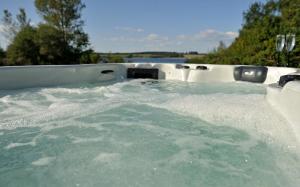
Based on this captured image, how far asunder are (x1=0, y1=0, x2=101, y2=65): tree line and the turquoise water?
21.8ft

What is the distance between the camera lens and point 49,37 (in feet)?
28.2

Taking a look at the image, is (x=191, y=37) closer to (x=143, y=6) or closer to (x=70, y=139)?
(x=143, y=6)

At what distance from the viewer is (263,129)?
181cm

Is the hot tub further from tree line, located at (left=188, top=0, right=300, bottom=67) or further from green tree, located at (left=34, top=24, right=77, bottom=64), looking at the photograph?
green tree, located at (left=34, top=24, right=77, bottom=64)

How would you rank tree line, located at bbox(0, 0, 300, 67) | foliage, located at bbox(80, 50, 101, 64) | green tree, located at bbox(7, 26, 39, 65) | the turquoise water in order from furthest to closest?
foliage, located at bbox(80, 50, 101, 64)
green tree, located at bbox(7, 26, 39, 65)
tree line, located at bbox(0, 0, 300, 67)
the turquoise water

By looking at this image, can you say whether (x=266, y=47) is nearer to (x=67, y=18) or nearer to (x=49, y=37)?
(x=49, y=37)

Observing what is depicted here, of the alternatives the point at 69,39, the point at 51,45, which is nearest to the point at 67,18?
the point at 69,39

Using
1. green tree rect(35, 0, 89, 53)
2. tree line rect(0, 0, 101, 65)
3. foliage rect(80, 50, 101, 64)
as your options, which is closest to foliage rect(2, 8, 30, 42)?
tree line rect(0, 0, 101, 65)

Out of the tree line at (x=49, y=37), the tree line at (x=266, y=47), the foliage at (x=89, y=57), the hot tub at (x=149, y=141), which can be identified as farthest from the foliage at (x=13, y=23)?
the hot tub at (x=149, y=141)

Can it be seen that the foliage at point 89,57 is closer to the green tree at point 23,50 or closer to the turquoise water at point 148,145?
the green tree at point 23,50

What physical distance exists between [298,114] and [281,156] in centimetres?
39

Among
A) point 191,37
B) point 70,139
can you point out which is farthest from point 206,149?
point 191,37

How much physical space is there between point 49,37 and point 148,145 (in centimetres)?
835

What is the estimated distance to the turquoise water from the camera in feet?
3.77
